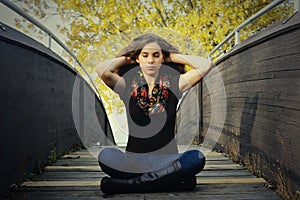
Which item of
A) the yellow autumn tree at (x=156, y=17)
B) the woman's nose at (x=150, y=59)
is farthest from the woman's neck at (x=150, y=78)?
the yellow autumn tree at (x=156, y=17)

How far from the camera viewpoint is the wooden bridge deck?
264 centimetres

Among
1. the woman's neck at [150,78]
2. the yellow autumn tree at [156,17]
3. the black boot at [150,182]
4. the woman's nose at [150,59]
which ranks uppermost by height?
the yellow autumn tree at [156,17]

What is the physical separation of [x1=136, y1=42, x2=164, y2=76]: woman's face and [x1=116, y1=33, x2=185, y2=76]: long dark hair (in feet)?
0.12

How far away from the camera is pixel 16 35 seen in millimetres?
2895

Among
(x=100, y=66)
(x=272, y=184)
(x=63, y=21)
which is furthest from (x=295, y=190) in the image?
(x=63, y=21)

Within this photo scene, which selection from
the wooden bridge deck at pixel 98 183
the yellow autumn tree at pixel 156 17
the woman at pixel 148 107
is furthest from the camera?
the yellow autumn tree at pixel 156 17

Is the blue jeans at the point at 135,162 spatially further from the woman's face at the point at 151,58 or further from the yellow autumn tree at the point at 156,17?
the yellow autumn tree at the point at 156,17

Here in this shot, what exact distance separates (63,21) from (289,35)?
1001cm

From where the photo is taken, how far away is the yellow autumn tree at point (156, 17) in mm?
8828

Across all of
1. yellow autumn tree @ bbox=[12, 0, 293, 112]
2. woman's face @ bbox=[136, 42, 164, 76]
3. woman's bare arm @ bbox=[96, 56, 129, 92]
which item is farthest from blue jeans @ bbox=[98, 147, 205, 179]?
yellow autumn tree @ bbox=[12, 0, 293, 112]

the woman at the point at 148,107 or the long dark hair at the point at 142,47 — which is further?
the long dark hair at the point at 142,47

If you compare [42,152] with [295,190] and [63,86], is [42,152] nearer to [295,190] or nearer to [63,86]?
[63,86]

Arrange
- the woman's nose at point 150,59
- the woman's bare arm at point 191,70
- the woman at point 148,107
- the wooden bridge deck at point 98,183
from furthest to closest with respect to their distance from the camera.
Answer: the woman's bare arm at point 191,70 → the woman's nose at point 150,59 → the woman at point 148,107 → the wooden bridge deck at point 98,183

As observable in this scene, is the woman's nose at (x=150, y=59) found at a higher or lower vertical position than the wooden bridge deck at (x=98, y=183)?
higher
